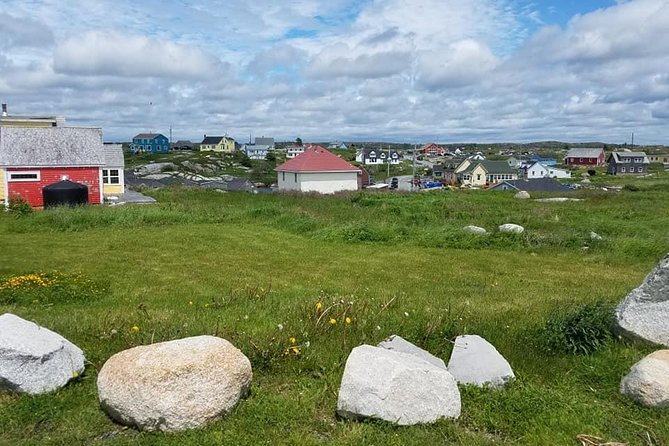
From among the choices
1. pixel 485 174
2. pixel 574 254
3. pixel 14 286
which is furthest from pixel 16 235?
pixel 485 174

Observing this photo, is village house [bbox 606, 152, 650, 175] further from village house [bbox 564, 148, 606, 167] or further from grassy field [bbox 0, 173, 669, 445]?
grassy field [bbox 0, 173, 669, 445]

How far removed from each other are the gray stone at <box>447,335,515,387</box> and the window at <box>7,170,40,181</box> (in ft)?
89.6

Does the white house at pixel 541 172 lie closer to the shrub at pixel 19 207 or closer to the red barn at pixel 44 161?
the red barn at pixel 44 161

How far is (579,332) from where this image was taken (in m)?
6.72

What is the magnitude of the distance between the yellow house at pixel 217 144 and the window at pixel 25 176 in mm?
118604

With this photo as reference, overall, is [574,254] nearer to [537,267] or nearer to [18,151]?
[537,267]

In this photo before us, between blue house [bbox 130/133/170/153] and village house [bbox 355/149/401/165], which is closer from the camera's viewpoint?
blue house [bbox 130/133/170/153]

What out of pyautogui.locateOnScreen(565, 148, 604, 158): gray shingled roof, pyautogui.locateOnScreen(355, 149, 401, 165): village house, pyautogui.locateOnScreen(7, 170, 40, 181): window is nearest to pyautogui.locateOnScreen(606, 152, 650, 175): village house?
pyautogui.locateOnScreen(565, 148, 604, 158): gray shingled roof

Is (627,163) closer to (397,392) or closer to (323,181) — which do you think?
(323,181)

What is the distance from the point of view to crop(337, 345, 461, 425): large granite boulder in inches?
190

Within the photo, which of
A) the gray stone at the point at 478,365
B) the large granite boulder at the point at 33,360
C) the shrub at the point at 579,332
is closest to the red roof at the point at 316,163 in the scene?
the shrub at the point at 579,332

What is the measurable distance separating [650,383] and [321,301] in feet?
14.7

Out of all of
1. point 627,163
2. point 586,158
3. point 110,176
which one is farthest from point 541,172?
point 110,176

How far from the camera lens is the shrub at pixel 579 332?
6.58 metres
